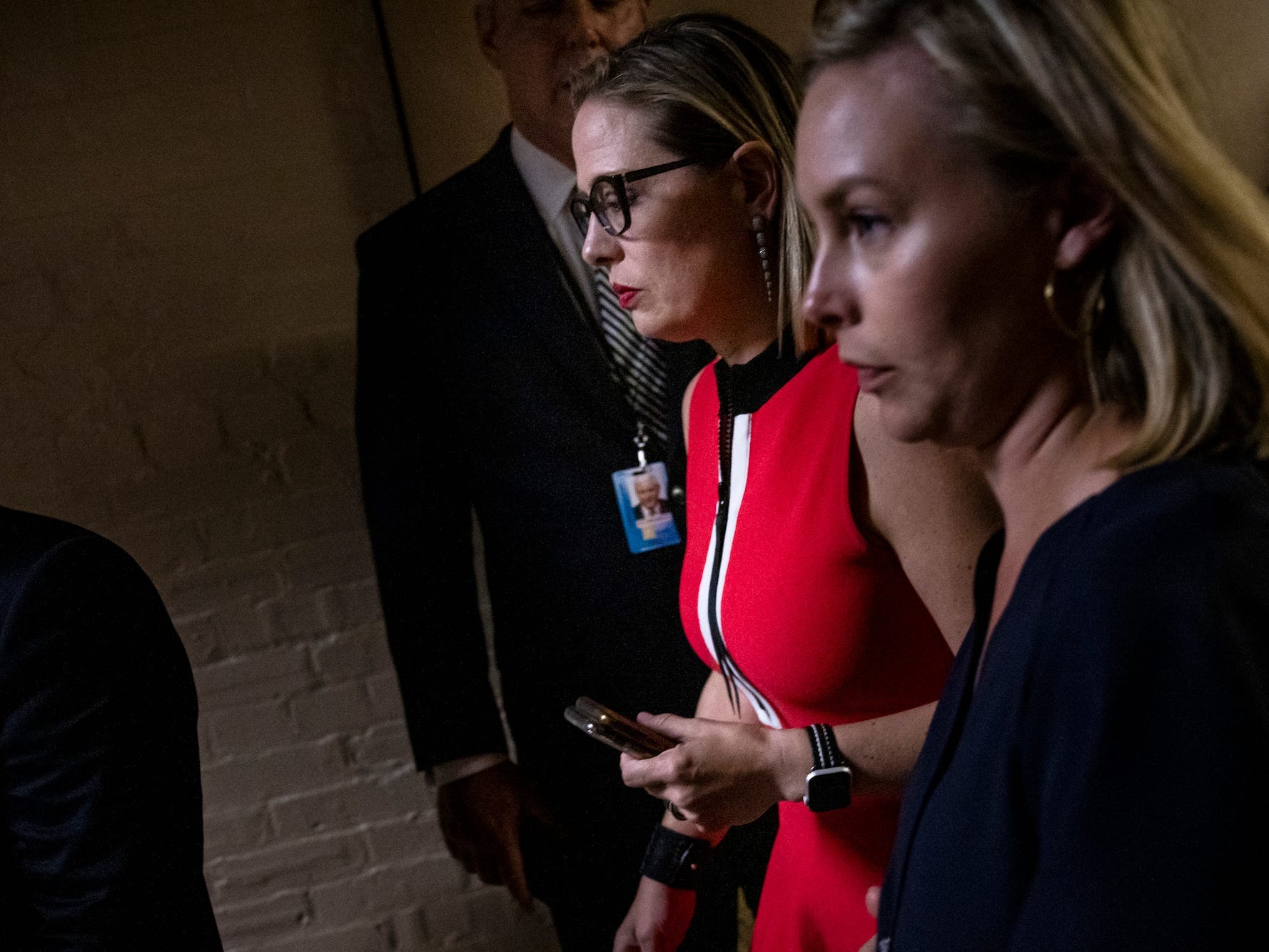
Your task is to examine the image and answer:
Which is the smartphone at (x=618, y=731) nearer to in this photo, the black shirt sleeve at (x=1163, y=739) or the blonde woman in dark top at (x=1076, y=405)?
the blonde woman in dark top at (x=1076, y=405)

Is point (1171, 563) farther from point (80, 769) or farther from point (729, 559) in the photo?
point (80, 769)

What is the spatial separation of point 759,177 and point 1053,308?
531 mm

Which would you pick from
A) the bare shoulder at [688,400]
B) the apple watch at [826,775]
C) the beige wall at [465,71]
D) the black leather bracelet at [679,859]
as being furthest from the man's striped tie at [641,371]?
the apple watch at [826,775]

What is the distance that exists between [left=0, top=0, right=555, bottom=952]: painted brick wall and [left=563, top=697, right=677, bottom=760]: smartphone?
3.79 ft

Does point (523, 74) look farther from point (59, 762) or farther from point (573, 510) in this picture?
point (59, 762)

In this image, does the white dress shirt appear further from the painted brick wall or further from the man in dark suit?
the painted brick wall

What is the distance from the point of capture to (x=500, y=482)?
1.79 meters

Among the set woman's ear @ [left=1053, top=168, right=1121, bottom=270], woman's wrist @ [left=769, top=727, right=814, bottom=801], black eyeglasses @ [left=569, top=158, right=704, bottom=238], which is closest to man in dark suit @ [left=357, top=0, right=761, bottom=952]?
black eyeglasses @ [left=569, top=158, right=704, bottom=238]

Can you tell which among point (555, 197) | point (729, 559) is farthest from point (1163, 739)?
point (555, 197)

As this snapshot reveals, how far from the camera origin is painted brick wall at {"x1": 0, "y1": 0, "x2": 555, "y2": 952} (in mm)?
1895

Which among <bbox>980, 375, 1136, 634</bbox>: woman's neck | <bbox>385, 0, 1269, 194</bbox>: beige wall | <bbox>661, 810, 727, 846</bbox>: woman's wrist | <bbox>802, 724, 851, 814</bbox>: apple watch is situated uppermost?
<bbox>385, 0, 1269, 194</bbox>: beige wall

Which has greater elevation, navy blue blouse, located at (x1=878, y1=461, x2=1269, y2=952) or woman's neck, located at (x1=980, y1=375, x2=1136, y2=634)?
woman's neck, located at (x1=980, y1=375, x2=1136, y2=634)

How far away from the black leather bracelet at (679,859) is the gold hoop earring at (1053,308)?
87cm

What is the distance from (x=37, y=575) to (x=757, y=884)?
1.04 metres
